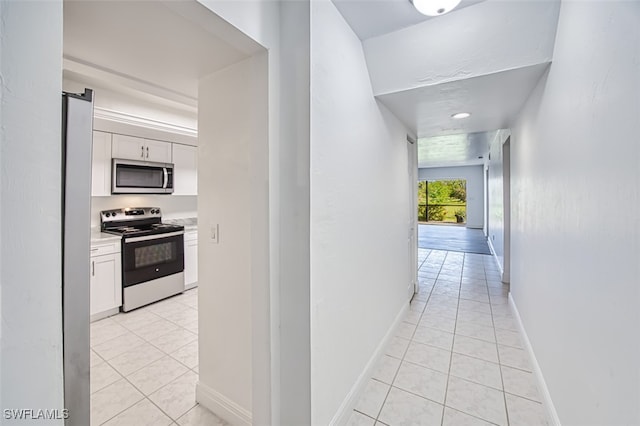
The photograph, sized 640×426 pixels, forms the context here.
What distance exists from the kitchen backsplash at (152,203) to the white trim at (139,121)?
4.04ft

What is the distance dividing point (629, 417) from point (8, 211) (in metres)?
1.81

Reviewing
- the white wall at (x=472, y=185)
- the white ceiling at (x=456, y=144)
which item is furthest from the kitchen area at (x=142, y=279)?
the white wall at (x=472, y=185)

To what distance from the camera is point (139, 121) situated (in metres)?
2.96

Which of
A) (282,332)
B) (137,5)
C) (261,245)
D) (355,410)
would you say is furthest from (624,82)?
(355,410)

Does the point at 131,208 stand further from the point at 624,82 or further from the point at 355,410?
the point at 624,82

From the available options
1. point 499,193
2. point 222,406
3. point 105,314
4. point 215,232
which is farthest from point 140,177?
point 499,193

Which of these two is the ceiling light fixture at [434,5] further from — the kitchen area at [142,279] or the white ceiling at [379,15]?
the kitchen area at [142,279]

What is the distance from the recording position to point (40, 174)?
674mm

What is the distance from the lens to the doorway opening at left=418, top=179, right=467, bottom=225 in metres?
13.0

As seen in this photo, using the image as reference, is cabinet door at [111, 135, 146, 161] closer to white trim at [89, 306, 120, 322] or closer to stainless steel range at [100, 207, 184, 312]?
stainless steel range at [100, 207, 184, 312]

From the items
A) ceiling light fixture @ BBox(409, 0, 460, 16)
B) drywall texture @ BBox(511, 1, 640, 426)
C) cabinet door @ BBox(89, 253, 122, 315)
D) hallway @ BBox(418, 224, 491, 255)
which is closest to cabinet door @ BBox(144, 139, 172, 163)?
cabinet door @ BBox(89, 253, 122, 315)

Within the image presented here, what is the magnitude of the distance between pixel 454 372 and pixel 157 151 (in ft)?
13.5

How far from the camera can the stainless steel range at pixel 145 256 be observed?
3.30 meters

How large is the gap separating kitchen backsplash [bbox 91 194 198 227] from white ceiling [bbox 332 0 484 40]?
3.58m
